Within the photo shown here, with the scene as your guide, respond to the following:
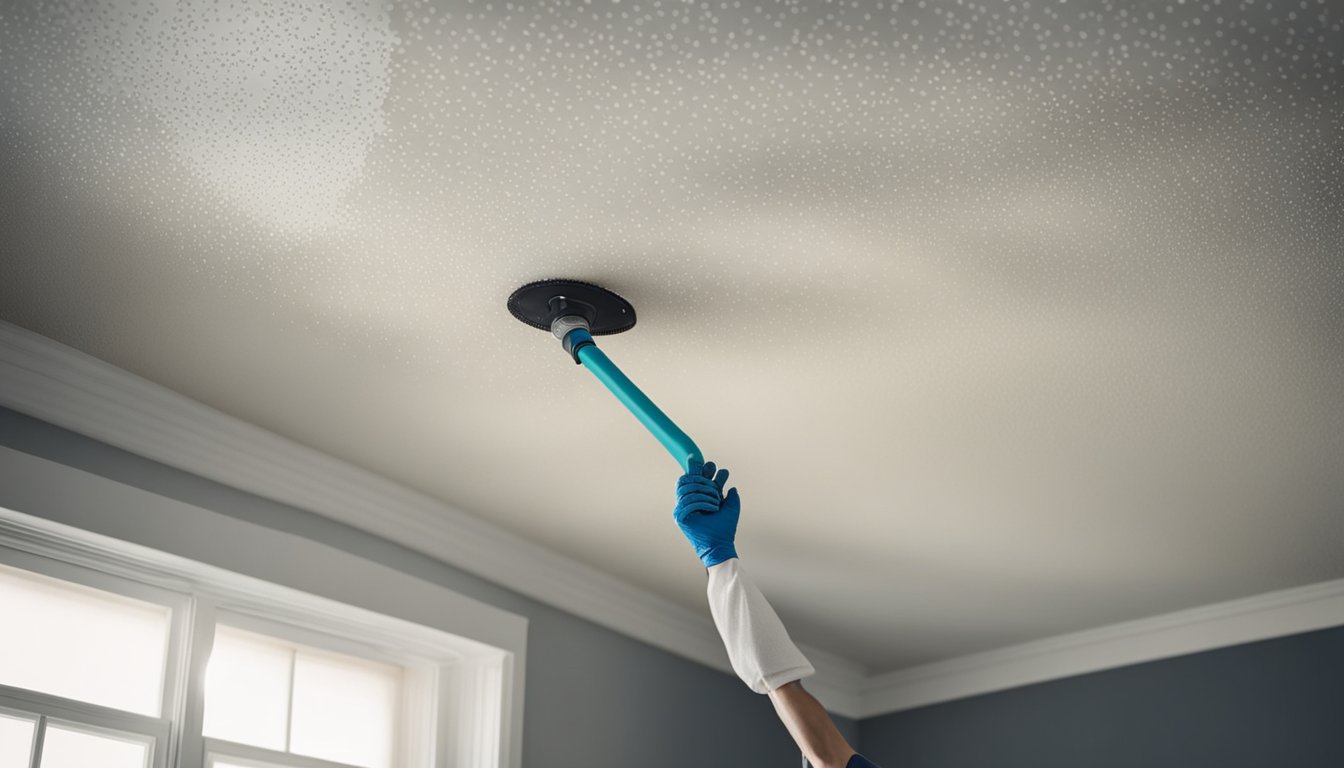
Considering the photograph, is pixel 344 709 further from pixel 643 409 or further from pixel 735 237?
pixel 735 237

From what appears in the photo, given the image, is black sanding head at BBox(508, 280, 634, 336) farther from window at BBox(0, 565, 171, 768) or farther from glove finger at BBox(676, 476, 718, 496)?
window at BBox(0, 565, 171, 768)

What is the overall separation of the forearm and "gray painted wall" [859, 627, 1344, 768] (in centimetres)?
286

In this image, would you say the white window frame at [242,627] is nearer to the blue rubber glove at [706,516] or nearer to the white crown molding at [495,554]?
the white crown molding at [495,554]

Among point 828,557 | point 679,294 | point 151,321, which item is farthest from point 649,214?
point 828,557

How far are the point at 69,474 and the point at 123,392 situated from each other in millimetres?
236

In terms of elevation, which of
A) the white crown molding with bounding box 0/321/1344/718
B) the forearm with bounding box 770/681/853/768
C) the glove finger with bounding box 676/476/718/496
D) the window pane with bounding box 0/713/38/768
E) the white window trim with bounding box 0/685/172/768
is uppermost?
the white crown molding with bounding box 0/321/1344/718

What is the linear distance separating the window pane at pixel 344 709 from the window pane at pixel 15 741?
64 cm

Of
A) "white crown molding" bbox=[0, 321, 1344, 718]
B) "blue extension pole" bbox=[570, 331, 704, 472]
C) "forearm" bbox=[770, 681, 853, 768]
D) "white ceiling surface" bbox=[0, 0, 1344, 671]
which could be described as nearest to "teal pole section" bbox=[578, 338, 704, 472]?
"blue extension pole" bbox=[570, 331, 704, 472]

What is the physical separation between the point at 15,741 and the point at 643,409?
1.43m

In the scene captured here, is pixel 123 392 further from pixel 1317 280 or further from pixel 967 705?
pixel 967 705

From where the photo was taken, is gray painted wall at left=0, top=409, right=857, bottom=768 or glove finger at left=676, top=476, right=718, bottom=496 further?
gray painted wall at left=0, top=409, right=857, bottom=768

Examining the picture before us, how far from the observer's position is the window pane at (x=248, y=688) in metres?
2.81

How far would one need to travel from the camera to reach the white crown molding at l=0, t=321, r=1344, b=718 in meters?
2.64

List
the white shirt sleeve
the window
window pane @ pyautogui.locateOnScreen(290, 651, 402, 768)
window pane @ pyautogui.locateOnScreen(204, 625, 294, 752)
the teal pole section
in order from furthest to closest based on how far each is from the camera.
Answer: window pane @ pyautogui.locateOnScreen(290, 651, 402, 768) < window pane @ pyautogui.locateOnScreen(204, 625, 294, 752) < the window < the teal pole section < the white shirt sleeve
